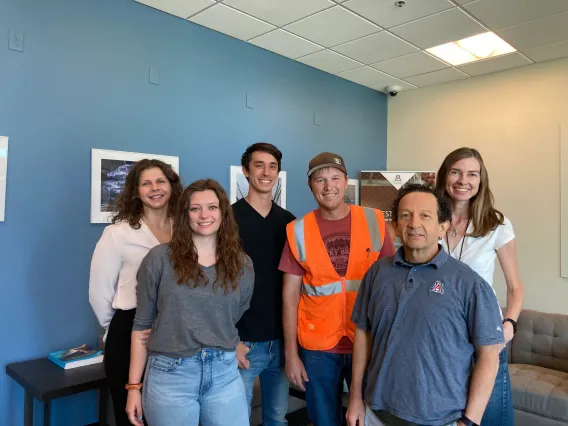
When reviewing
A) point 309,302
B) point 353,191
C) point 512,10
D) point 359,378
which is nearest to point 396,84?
point 353,191

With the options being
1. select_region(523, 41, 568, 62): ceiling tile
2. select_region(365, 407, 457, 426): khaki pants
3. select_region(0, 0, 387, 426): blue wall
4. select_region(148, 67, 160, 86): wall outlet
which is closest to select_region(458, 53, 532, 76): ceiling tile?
select_region(523, 41, 568, 62): ceiling tile

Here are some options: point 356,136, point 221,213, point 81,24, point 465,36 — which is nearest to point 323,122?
point 356,136

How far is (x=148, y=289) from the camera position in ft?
5.18

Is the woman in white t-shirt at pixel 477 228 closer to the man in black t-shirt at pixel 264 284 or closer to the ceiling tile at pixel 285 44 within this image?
the man in black t-shirt at pixel 264 284

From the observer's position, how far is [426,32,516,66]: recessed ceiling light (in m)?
3.59

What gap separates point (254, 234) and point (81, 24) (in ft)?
5.85

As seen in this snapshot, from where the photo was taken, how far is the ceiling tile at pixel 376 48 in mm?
3553

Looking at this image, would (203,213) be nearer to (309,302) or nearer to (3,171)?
(309,302)

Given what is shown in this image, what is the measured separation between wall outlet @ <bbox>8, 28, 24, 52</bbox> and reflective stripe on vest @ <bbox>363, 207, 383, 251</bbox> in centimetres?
210

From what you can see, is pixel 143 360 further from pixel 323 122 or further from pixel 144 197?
pixel 323 122

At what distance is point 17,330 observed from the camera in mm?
2506

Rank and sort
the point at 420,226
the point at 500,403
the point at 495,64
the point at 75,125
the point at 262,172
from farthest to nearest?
1. the point at 495,64
2. the point at 75,125
3. the point at 262,172
4. the point at 500,403
5. the point at 420,226

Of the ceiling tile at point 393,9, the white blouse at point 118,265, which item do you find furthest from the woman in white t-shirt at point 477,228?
the ceiling tile at point 393,9

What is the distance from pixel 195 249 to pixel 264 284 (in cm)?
48
